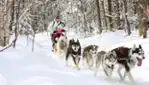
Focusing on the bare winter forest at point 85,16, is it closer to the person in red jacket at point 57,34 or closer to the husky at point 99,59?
the person in red jacket at point 57,34

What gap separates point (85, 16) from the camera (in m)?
30.3

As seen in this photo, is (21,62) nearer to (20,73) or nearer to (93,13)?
(20,73)

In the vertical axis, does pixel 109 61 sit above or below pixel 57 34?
below

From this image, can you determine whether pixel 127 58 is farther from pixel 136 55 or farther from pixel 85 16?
pixel 85 16

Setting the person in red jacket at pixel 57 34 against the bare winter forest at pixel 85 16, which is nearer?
the person in red jacket at pixel 57 34

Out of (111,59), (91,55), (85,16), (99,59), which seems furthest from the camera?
(85,16)

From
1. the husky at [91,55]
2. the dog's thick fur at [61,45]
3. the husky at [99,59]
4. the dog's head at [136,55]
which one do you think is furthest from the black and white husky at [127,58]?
the dog's thick fur at [61,45]

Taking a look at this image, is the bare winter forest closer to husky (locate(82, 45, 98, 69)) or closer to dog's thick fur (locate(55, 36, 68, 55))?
dog's thick fur (locate(55, 36, 68, 55))

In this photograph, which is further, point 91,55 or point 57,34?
point 57,34

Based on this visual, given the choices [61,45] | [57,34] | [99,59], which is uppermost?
[57,34]

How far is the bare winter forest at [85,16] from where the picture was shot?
642 inches

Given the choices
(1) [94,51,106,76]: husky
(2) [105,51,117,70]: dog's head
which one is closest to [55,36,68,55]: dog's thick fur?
(1) [94,51,106,76]: husky

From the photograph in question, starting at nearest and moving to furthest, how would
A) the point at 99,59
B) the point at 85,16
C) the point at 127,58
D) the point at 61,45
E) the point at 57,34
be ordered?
the point at 127,58
the point at 99,59
the point at 61,45
the point at 57,34
the point at 85,16

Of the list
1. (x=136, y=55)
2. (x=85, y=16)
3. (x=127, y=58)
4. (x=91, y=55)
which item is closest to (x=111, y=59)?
(x=127, y=58)
